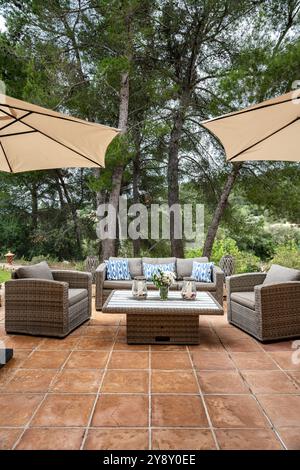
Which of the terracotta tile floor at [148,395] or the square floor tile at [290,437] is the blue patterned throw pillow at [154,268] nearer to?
the terracotta tile floor at [148,395]

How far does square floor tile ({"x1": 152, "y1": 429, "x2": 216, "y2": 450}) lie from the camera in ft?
6.03

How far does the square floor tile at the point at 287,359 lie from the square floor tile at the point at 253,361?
2.7 inches

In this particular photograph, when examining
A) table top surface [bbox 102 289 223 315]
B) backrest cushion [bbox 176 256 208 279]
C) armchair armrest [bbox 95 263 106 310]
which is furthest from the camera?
backrest cushion [bbox 176 256 208 279]

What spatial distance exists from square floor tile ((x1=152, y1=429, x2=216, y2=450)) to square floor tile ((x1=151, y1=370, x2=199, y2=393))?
0.54 metres

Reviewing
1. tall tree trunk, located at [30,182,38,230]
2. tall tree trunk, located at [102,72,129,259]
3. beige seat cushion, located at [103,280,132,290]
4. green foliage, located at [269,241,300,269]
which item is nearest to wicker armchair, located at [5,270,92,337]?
beige seat cushion, located at [103,280,132,290]

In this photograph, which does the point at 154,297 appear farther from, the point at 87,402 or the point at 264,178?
the point at 264,178

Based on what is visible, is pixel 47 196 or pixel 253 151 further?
pixel 47 196

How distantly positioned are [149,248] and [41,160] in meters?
5.34

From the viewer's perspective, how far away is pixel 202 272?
5.37 metres

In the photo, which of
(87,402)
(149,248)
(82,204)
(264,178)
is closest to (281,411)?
(87,402)

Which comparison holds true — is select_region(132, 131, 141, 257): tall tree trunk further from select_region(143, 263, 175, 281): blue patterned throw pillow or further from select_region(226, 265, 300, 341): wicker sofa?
select_region(226, 265, 300, 341): wicker sofa

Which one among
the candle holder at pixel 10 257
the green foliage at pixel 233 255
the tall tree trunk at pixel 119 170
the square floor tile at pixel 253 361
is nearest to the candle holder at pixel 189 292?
the square floor tile at pixel 253 361

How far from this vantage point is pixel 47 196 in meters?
9.91

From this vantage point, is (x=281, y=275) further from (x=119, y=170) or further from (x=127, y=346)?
(x=119, y=170)
